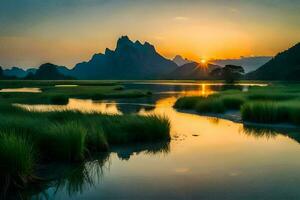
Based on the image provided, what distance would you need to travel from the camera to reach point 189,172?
14.7m

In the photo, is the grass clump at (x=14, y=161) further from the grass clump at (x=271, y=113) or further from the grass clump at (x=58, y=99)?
the grass clump at (x=58, y=99)

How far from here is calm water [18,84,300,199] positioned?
12.1 metres

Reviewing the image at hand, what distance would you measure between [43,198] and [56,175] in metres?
2.74

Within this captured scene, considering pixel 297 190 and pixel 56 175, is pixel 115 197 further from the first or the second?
pixel 297 190

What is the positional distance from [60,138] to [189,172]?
5.45 m

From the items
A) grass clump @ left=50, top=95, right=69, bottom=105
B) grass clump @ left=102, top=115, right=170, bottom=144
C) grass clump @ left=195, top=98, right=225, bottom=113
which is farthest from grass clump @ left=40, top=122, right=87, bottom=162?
grass clump @ left=50, top=95, right=69, bottom=105

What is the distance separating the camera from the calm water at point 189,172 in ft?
39.7

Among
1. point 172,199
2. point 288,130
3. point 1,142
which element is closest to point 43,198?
point 1,142

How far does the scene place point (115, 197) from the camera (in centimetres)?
1173

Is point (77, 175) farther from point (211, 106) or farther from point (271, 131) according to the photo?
point (211, 106)

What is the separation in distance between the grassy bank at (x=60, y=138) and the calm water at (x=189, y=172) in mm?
785

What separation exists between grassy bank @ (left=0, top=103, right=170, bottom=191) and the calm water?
2.58 ft

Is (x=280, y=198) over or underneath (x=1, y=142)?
underneath

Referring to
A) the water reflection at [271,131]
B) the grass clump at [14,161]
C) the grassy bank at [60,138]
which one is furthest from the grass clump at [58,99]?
the grass clump at [14,161]
